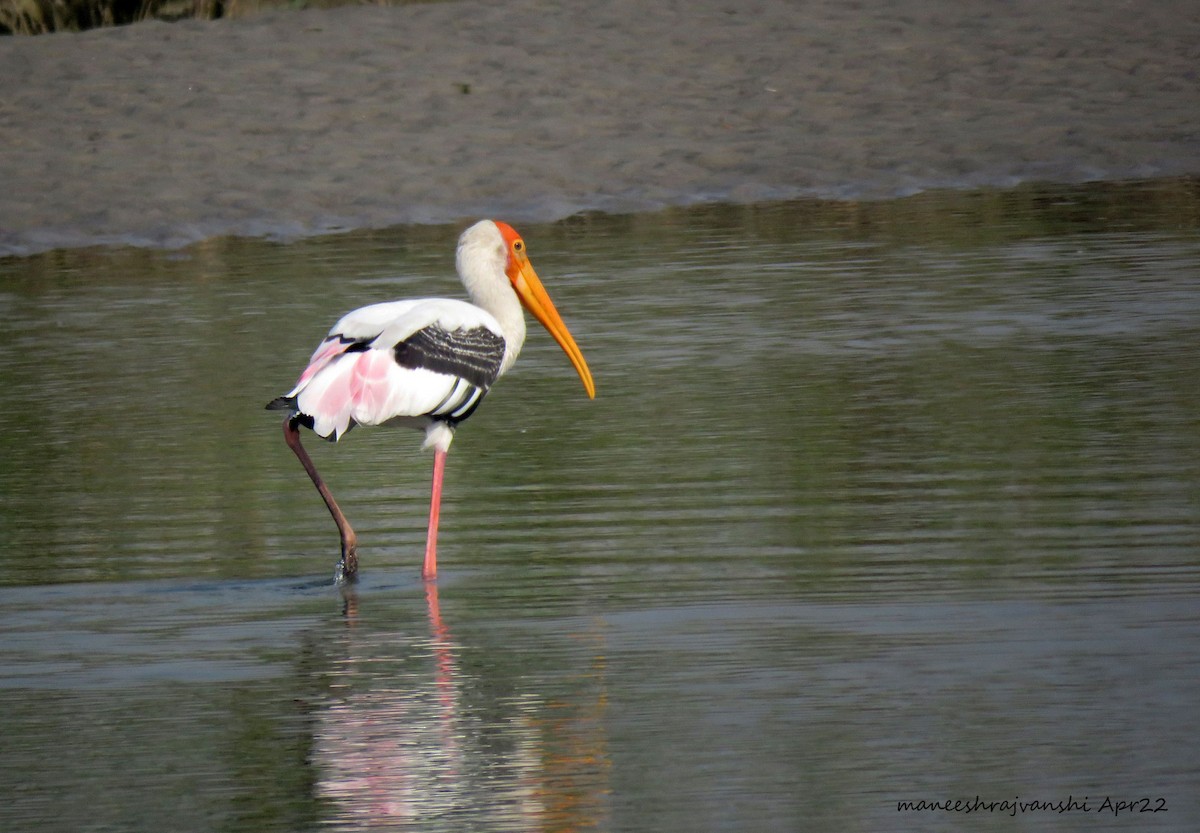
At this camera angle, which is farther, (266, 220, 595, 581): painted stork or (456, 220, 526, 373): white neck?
(456, 220, 526, 373): white neck

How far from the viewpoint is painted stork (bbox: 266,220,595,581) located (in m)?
7.68

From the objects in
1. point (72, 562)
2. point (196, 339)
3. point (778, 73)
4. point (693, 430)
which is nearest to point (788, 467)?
point (693, 430)

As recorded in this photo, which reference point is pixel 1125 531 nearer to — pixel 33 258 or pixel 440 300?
pixel 440 300

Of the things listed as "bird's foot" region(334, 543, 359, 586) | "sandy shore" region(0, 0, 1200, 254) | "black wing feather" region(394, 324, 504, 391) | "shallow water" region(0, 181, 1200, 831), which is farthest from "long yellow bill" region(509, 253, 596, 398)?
"sandy shore" region(0, 0, 1200, 254)

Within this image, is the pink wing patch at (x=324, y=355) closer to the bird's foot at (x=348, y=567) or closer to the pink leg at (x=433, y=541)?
the pink leg at (x=433, y=541)

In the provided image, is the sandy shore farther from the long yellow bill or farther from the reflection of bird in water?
the reflection of bird in water

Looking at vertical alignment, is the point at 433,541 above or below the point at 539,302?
below

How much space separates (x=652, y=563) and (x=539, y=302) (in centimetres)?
205

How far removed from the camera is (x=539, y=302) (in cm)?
904

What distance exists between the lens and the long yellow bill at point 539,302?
8.89m

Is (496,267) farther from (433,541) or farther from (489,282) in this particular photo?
(433,541)

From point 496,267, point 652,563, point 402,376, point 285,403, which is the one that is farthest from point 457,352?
point 652,563

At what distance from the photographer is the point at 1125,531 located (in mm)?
7227

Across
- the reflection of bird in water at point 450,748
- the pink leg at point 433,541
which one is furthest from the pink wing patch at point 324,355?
the reflection of bird in water at point 450,748
